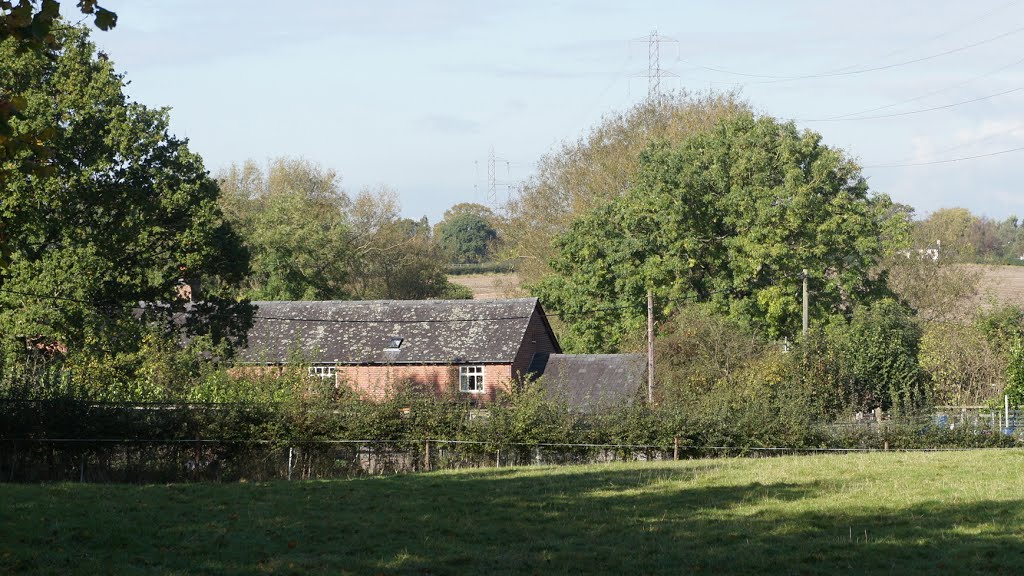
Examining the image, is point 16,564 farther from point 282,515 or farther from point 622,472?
point 622,472

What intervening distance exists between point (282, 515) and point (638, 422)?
50.2 ft

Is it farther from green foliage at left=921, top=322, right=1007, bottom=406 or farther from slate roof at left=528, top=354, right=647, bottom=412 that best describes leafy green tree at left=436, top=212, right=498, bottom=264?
green foliage at left=921, top=322, right=1007, bottom=406

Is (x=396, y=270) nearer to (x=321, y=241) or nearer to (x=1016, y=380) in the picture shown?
(x=321, y=241)

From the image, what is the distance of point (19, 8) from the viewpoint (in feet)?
32.3

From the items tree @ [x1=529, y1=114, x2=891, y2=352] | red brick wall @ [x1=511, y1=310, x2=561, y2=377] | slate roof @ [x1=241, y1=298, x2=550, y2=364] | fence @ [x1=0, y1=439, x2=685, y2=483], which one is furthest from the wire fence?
slate roof @ [x1=241, y1=298, x2=550, y2=364]

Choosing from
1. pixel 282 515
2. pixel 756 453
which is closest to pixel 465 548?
pixel 282 515

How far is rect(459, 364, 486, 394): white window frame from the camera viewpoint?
53.1 metres

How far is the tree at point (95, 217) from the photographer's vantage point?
3447cm

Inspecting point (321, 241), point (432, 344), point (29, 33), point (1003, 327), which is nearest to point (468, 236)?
point (321, 241)

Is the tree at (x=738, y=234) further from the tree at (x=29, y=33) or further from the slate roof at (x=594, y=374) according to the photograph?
the tree at (x=29, y=33)

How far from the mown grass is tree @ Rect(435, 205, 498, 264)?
121 meters

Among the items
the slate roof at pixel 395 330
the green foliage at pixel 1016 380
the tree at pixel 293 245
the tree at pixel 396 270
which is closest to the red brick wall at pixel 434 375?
the slate roof at pixel 395 330

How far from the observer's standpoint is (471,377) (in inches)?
2099

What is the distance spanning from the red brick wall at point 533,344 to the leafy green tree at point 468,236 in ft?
275
